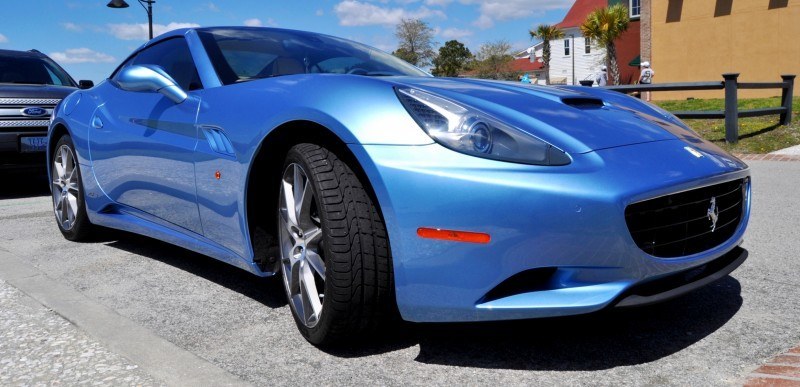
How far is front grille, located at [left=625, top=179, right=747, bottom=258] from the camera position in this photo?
2232mm

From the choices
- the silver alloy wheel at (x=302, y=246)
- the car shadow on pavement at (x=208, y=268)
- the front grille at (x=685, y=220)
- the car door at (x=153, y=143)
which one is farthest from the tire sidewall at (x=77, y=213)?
the front grille at (x=685, y=220)

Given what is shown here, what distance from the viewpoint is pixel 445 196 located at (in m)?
2.19

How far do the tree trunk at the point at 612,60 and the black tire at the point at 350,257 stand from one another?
41.7 m

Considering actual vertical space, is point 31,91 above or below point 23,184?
above

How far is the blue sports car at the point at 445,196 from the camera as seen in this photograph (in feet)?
7.08

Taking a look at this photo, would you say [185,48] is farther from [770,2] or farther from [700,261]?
[770,2]

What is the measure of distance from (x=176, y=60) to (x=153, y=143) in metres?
0.54

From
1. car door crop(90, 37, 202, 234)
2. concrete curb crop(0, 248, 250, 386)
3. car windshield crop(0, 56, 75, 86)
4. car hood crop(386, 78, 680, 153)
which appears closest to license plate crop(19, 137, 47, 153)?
car windshield crop(0, 56, 75, 86)

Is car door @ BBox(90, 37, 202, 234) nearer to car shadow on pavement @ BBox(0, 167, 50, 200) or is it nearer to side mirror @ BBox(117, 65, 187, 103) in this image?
side mirror @ BBox(117, 65, 187, 103)

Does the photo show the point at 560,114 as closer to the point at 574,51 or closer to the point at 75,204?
the point at 75,204

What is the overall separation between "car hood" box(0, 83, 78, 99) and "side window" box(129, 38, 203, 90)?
10.9 feet

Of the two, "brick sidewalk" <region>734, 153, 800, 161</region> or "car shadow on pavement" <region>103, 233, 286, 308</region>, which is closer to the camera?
"car shadow on pavement" <region>103, 233, 286, 308</region>

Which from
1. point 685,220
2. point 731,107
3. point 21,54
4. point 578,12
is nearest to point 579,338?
point 685,220

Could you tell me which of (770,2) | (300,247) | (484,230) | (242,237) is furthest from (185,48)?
(770,2)
